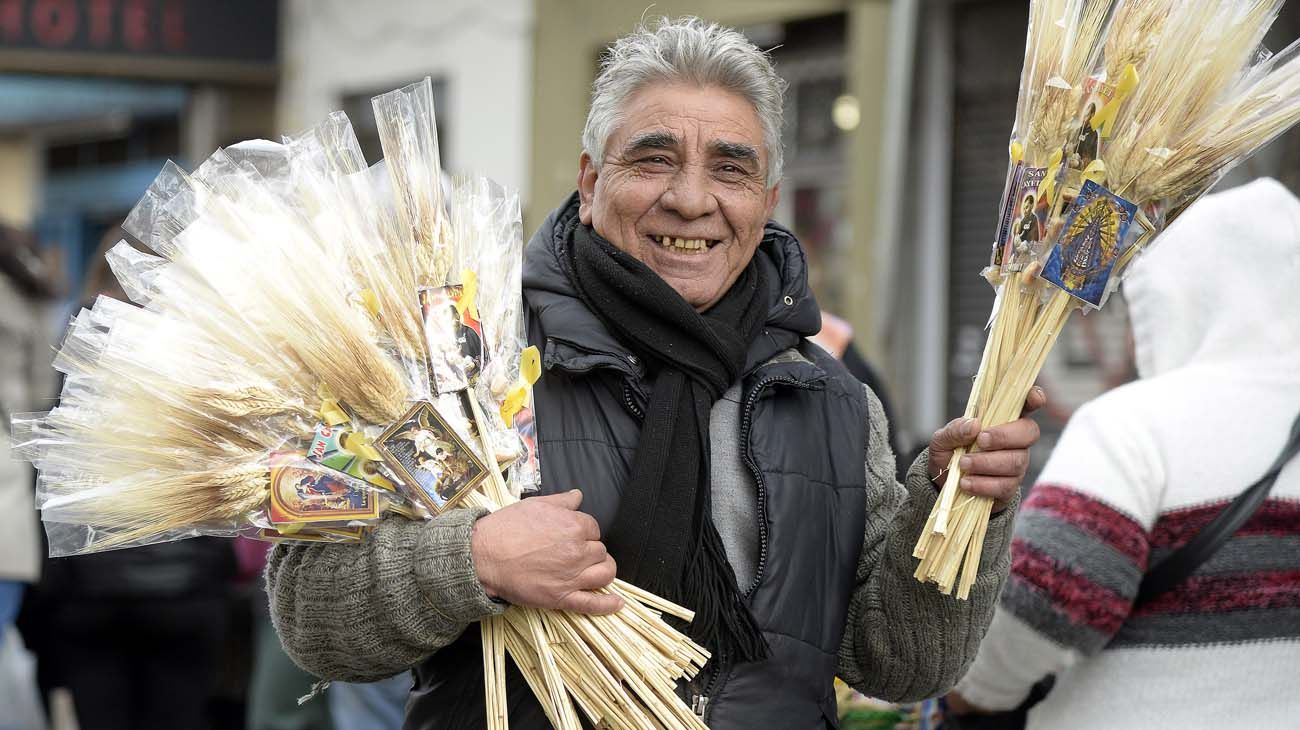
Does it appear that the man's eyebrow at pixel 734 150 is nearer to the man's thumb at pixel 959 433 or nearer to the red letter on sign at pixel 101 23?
the man's thumb at pixel 959 433

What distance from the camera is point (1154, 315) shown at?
2922mm

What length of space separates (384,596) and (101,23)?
9367mm

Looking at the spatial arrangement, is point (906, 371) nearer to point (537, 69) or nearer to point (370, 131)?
point (537, 69)

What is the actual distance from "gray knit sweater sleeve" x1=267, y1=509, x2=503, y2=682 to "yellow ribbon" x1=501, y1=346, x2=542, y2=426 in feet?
0.51

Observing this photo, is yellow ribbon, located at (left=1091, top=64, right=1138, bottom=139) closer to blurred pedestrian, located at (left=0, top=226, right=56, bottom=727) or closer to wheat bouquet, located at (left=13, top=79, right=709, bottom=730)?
wheat bouquet, located at (left=13, top=79, right=709, bottom=730)

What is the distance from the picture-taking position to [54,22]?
33.6 feet

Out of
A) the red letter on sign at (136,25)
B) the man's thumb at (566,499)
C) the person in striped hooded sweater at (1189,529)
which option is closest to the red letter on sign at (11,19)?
the red letter on sign at (136,25)

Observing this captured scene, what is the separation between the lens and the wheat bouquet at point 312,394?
2025mm

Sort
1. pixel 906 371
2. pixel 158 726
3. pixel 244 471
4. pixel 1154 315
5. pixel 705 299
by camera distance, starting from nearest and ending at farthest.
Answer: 1. pixel 244 471
2. pixel 705 299
3. pixel 1154 315
4. pixel 158 726
5. pixel 906 371

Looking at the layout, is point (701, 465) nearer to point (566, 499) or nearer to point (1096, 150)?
→ point (566, 499)

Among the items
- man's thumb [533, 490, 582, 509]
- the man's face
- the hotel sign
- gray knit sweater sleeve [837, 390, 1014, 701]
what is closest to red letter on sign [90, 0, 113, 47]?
the hotel sign

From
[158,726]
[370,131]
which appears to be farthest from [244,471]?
[370,131]

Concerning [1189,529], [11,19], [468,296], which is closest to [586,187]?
[468,296]

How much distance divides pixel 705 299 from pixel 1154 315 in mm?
1042
